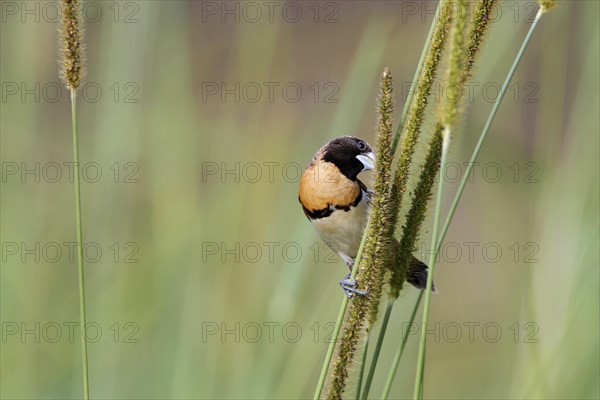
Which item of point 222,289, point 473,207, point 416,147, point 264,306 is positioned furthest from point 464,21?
point 473,207

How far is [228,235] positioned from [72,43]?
1.38 metres

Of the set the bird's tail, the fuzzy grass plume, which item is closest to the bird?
the bird's tail

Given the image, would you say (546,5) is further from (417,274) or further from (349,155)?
(417,274)

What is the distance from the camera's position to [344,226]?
2947 millimetres

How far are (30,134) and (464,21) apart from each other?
2.11m

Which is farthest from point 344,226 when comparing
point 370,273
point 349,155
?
point 370,273

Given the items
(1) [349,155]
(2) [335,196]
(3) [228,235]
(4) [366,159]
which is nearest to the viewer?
(4) [366,159]

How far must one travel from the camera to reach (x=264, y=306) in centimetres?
298

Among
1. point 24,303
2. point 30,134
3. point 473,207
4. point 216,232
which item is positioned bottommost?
point 473,207

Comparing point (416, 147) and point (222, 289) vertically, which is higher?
point (416, 147)

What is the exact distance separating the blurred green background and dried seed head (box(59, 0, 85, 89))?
1.11 meters

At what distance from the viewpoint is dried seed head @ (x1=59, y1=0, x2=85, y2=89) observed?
5.71ft

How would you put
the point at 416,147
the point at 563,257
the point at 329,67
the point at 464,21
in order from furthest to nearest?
the point at 329,67 < the point at 563,257 < the point at 416,147 < the point at 464,21

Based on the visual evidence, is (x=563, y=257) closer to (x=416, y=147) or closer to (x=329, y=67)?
(x=416, y=147)
